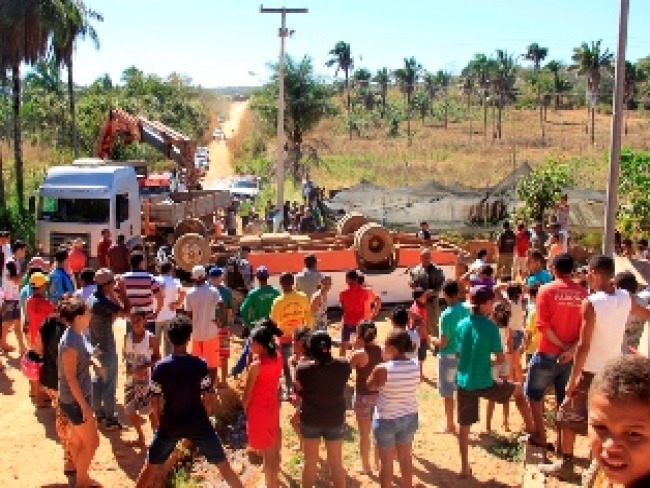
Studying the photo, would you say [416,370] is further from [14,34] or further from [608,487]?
[14,34]

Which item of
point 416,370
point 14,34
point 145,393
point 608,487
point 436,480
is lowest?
point 436,480

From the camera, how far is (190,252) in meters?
14.9

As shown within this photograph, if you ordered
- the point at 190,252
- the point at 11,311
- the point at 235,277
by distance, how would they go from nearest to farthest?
the point at 11,311
the point at 235,277
the point at 190,252

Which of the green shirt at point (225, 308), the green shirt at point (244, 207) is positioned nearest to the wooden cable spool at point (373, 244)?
the green shirt at point (225, 308)

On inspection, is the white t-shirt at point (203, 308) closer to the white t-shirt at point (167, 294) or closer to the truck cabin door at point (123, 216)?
the white t-shirt at point (167, 294)

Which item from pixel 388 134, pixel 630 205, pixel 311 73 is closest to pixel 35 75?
pixel 388 134

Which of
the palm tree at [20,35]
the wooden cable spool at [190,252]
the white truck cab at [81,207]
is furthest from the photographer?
the palm tree at [20,35]

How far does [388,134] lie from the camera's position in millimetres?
68125

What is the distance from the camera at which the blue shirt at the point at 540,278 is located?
10110 mm

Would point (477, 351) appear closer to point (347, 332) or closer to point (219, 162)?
point (347, 332)

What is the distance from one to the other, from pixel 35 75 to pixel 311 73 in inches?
1298

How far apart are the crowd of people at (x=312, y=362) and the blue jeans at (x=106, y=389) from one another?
15 mm

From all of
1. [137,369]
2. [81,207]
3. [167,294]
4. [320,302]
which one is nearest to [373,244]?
[320,302]

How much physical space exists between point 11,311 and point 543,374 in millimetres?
7676
